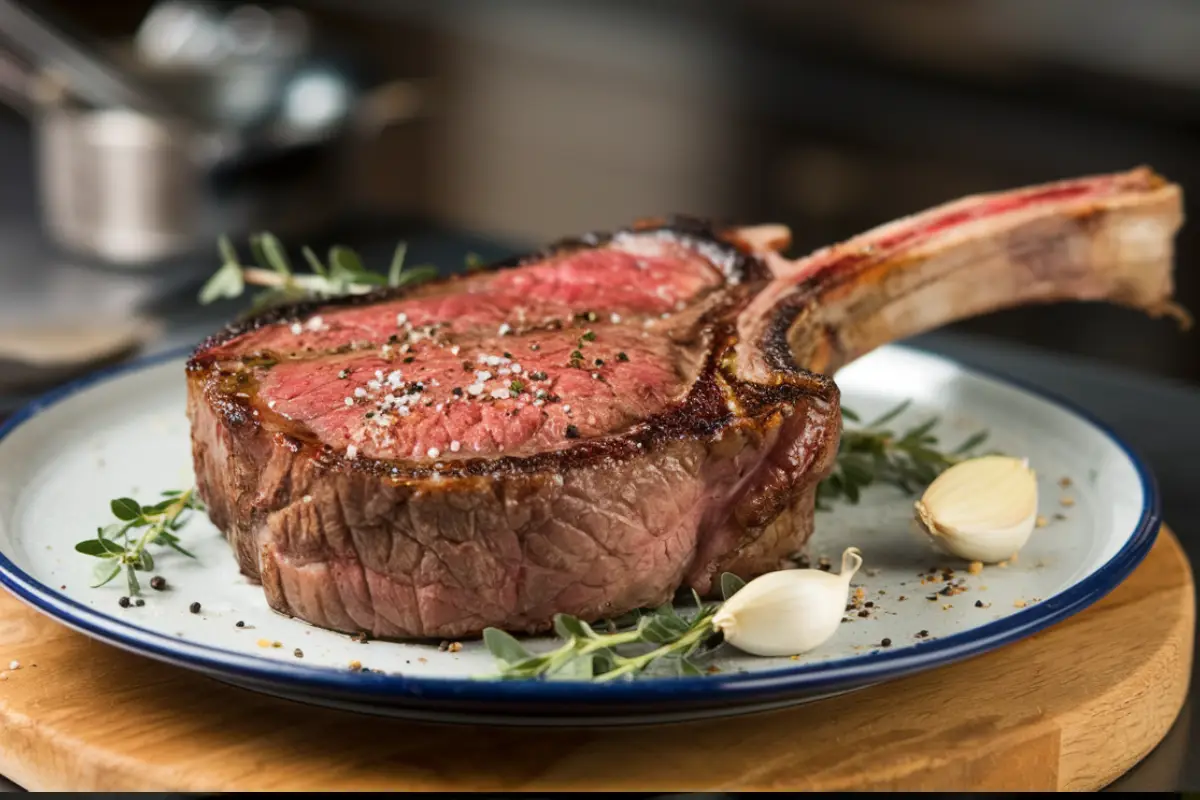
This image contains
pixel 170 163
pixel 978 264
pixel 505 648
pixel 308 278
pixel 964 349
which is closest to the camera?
pixel 505 648

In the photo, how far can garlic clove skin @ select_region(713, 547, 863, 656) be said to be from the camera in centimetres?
247

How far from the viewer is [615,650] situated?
254 centimetres

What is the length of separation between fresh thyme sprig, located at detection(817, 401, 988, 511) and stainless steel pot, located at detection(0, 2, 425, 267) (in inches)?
128

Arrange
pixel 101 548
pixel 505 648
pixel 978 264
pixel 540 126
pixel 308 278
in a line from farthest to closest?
pixel 540 126 < pixel 308 278 < pixel 978 264 < pixel 101 548 < pixel 505 648

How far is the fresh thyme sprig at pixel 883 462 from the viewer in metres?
3.29

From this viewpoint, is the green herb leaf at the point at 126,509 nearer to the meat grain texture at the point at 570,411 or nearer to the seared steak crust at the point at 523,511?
the meat grain texture at the point at 570,411

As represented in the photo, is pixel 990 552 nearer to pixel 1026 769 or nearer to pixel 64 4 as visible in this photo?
pixel 1026 769

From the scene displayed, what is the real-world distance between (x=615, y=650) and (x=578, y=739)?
0.59 feet

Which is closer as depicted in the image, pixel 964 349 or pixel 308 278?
pixel 308 278

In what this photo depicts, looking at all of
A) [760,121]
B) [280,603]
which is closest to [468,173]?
[760,121]

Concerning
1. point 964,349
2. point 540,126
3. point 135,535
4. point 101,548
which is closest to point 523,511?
point 101,548

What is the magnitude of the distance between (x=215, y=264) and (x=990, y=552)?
155 inches

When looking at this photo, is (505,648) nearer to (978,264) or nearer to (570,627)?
(570,627)

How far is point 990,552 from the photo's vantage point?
2941mm
